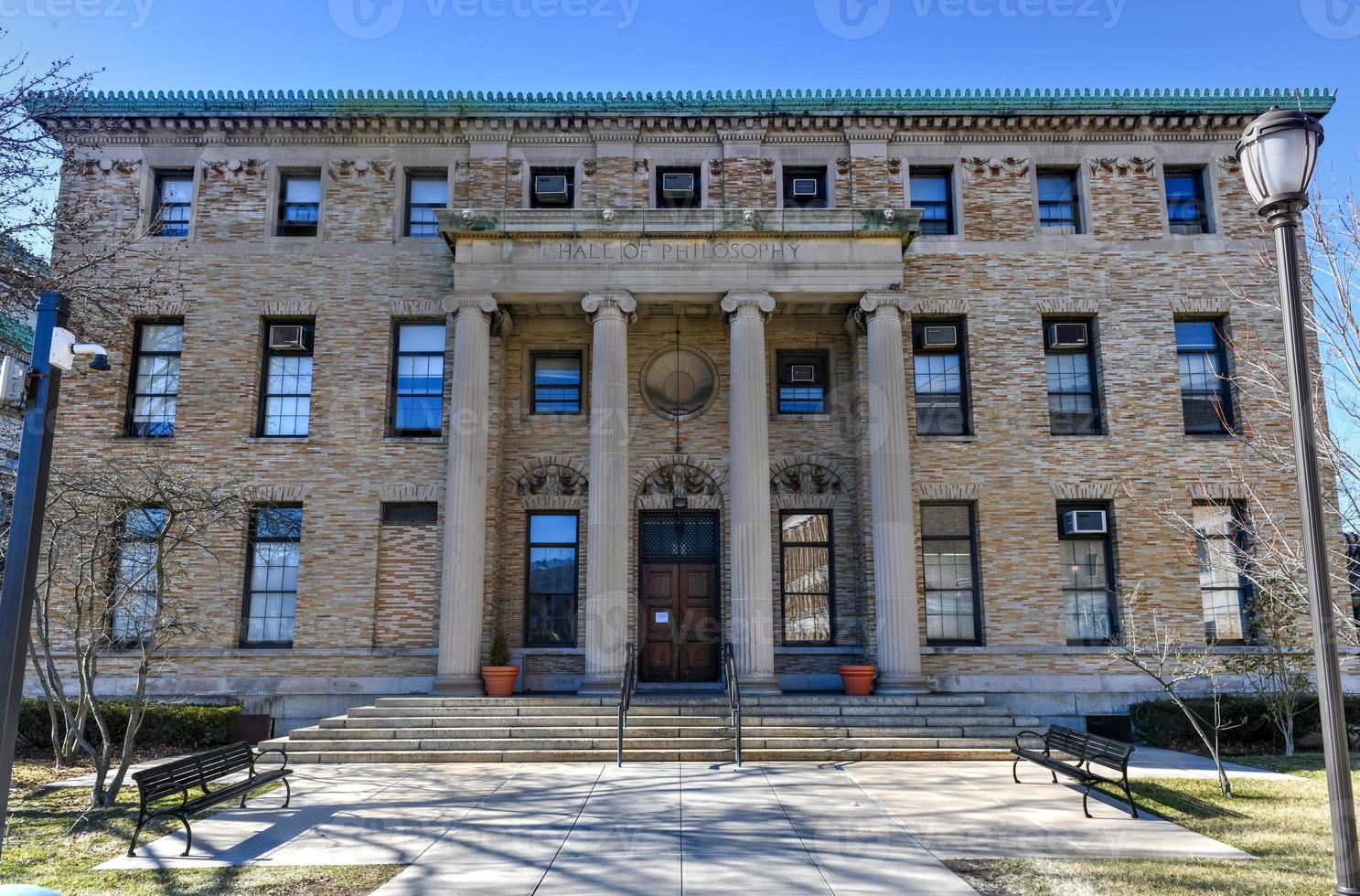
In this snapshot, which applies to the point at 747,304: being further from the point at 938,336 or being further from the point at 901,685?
the point at 901,685

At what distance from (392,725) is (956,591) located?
35.8ft

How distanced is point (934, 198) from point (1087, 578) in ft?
28.1

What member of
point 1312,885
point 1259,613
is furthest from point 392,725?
point 1259,613

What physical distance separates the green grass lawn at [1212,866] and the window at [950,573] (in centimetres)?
711

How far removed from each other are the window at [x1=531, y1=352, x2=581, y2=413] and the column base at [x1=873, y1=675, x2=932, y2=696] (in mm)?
8218

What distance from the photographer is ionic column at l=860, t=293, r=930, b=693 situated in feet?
53.9

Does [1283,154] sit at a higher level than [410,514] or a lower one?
higher

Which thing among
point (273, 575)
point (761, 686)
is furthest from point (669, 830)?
point (273, 575)

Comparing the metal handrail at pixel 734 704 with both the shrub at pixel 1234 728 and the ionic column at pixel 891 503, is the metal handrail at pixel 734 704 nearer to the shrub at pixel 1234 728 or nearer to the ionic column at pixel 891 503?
the ionic column at pixel 891 503

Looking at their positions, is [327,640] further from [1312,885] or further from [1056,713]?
[1312,885]

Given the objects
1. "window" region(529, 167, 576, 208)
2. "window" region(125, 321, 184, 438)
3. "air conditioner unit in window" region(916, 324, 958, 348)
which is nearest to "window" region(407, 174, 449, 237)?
"window" region(529, 167, 576, 208)

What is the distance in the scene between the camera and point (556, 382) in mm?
19766

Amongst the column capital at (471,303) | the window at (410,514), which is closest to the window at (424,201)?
the column capital at (471,303)

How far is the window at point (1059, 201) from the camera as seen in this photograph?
19.8 m
